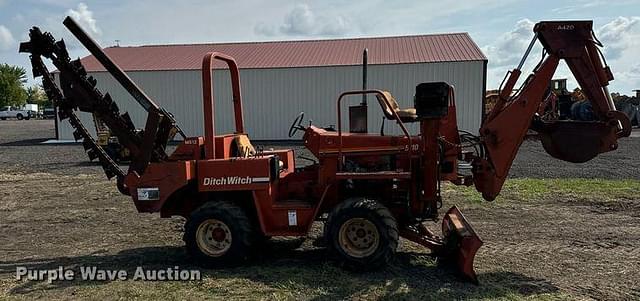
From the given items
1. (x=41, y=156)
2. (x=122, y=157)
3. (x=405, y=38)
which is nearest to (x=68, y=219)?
(x=122, y=157)

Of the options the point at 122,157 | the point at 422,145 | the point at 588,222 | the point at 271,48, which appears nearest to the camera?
the point at 422,145

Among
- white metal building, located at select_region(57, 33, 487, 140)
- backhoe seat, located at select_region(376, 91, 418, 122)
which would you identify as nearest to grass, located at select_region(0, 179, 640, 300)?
backhoe seat, located at select_region(376, 91, 418, 122)

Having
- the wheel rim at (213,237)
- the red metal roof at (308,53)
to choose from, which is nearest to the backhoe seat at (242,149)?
the wheel rim at (213,237)

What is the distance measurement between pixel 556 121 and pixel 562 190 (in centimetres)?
549

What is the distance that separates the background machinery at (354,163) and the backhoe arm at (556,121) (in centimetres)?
1

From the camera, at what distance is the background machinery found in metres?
5.75

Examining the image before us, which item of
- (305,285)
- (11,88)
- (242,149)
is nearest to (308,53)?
(242,149)

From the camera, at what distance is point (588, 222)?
8289 millimetres

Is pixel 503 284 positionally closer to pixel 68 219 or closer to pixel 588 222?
pixel 588 222

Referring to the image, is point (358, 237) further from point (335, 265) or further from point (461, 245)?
point (461, 245)

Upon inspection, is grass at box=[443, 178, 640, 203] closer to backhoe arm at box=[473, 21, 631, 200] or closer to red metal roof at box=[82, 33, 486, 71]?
backhoe arm at box=[473, 21, 631, 200]

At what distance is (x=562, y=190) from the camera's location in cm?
1097

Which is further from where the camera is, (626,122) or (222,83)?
(222,83)

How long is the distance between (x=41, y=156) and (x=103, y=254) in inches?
590
